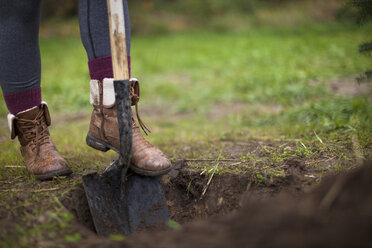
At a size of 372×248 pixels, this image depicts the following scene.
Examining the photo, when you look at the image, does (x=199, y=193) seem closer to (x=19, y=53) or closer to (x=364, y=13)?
(x=19, y=53)

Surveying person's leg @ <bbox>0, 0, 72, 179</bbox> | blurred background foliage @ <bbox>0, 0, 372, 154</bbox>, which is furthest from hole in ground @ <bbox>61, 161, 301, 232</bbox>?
blurred background foliage @ <bbox>0, 0, 372, 154</bbox>

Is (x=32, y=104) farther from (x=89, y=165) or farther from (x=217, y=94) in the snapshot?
(x=217, y=94)

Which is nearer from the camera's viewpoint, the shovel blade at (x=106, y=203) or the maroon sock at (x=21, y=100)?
the shovel blade at (x=106, y=203)

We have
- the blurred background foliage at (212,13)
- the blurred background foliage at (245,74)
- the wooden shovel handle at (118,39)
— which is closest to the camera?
the wooden shovel handle at (118,39)

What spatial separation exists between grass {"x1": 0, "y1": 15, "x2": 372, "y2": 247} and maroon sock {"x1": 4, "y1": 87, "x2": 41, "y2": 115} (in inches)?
15.9

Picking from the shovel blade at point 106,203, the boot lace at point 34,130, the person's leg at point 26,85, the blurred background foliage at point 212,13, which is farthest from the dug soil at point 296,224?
the blurred background foliage at point 212,13

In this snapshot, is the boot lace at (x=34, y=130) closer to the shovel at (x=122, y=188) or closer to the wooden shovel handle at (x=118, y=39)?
the shovel at (x=122, y=188)

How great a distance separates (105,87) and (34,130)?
592 mm

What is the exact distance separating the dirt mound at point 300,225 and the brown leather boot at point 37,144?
866 mm

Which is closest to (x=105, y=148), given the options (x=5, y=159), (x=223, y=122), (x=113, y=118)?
(x=113, y=118)

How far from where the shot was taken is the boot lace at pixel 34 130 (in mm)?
1941

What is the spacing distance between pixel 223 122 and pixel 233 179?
1933 mm

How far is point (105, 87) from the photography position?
1.75 meters

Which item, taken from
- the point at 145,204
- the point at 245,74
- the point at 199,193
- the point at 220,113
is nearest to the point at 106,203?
the point at 145,204
